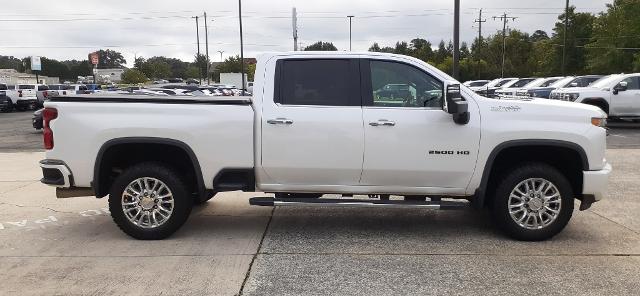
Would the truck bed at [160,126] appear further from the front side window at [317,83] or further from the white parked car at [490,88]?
the white parked car at [490,88]

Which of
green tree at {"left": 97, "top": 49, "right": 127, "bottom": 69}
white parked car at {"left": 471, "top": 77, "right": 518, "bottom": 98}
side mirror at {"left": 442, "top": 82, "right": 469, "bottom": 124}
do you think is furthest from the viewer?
green tree at {"left": 97, "top": 49, "right": 127, "bottom": 69}

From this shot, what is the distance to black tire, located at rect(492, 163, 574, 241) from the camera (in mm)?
5387

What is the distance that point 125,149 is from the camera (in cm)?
562

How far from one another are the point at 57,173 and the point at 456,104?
399cm

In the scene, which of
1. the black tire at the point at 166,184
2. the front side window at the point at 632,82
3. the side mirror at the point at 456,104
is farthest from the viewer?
the front side window at the point at 632,82

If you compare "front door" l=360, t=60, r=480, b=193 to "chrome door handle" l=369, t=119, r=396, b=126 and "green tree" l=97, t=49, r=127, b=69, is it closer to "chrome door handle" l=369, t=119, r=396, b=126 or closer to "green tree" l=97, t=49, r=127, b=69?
"chrome door handle" l=369, t=119, r=396, b=126

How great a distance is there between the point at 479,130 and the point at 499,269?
1360mm

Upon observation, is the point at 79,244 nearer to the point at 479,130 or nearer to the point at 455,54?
the point at 479,130

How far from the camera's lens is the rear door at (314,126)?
531cm

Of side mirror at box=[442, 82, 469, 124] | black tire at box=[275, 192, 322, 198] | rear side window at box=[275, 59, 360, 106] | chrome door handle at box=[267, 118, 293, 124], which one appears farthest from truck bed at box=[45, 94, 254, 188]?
side mirror at box=[442, 82, 469, 124]

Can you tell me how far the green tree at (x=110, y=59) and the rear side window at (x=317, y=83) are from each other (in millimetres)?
154268

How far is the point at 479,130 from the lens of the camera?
17.4 ft

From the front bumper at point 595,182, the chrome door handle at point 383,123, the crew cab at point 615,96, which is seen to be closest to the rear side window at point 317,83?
the chrome door handle at point 383,123

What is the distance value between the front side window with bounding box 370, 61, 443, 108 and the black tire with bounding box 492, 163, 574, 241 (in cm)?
105
